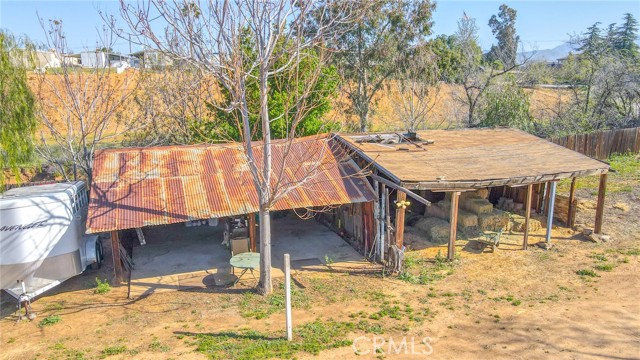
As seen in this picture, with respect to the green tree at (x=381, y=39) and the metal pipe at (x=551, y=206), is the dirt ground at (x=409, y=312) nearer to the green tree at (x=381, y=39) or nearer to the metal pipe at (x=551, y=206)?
the metal pipe at (x=551, y=206)

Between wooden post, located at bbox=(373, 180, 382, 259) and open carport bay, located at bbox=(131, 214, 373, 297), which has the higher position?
wooden post, located at bbox=(373, 180, 382, 259)

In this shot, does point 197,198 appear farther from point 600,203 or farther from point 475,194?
point 600,203

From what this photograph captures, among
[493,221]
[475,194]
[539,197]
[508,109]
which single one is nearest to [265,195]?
[493,221]

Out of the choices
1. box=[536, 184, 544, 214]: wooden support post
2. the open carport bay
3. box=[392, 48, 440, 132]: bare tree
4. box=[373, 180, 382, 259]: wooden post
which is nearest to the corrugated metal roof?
box=[373, 180, 382, 259]: wooden post

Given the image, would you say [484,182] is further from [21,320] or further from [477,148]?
[21,320]

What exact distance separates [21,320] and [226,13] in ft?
30.4

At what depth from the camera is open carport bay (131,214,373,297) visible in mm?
13273

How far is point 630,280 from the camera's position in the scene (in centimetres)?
1262

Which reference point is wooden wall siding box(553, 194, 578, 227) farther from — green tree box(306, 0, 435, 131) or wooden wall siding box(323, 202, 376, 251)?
green tree box(306, 0, 435, 131)

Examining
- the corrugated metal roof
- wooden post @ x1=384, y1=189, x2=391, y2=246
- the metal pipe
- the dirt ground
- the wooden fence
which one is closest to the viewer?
the dirt ground

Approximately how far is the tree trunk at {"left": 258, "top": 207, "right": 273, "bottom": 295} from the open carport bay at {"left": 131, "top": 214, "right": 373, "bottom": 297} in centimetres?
95

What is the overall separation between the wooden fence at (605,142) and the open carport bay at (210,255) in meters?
18.4

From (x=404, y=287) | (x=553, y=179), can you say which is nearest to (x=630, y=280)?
(x=553, y=179)
